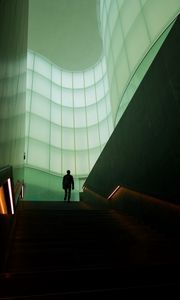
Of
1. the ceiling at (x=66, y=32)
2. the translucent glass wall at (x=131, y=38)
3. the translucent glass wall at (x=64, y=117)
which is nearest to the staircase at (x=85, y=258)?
the translucent glass wall at (x=131, y=38)

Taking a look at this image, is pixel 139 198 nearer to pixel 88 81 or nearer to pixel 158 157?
pixel 158 157

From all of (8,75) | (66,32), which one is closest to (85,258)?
(8,75)

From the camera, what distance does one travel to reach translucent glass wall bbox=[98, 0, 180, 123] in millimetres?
8906

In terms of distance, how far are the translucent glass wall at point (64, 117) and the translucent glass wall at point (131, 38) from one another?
8902 millimetres

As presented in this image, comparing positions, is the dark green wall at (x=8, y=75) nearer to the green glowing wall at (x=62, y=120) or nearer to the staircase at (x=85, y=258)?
the staircase at (x=85, y=258)

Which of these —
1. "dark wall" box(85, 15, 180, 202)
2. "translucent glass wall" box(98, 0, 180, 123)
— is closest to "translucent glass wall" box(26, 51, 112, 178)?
"translucent glass wall" box(98, 0, 180, 123)

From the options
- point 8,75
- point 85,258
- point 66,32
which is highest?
point 66,32

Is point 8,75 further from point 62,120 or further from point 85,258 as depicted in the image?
point 62,120

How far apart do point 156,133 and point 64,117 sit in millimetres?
18127

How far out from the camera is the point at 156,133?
5574mm

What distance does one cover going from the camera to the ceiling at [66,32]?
21844 millimetres

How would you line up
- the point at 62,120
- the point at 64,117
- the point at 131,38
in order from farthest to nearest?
the point at 64,117, the point at 62,120, the point at 131,38

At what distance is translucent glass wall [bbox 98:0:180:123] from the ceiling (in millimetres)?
9024

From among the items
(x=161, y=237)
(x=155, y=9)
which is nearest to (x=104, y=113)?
(x=155, y=9)
